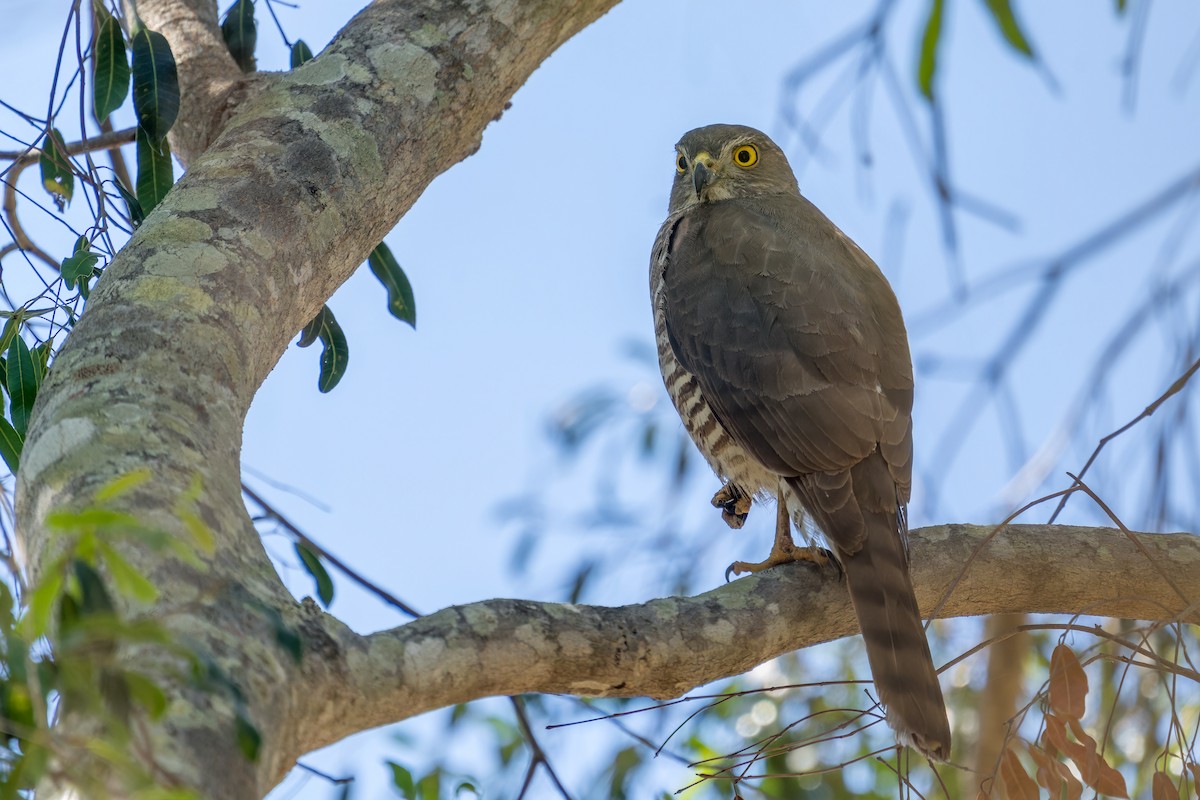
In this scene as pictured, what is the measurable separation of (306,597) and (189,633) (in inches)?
15.9

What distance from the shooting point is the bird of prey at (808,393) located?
11.2 feet

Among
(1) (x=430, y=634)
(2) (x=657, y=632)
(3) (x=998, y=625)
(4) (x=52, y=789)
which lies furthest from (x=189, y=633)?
(3) (x=998, y=625)

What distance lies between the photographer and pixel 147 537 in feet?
4.75

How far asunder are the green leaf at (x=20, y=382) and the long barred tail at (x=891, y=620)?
2253 millimetres

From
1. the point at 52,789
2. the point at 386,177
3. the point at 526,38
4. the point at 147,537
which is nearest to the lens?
the point at 147,537

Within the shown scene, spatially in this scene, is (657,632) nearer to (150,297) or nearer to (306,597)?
(306,597)

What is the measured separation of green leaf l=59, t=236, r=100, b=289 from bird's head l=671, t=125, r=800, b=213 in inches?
105

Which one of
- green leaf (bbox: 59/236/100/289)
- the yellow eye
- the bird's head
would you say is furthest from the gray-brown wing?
green leaf (bbox: 59/236/100/289)

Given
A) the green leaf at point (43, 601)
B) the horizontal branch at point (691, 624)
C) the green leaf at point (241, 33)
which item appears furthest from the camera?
the green leaf at point (241, 33)

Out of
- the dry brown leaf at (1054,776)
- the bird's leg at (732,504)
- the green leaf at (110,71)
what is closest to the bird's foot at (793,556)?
the bird's leg at (732,504)

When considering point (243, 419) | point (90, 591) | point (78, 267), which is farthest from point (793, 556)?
point (90, 591)

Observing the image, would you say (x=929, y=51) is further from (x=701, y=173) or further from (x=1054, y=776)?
(x=701, y=173)

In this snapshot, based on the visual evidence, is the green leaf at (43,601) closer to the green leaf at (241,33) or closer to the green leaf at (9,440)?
the green leaf at (9,440)

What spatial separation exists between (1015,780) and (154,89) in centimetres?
294
